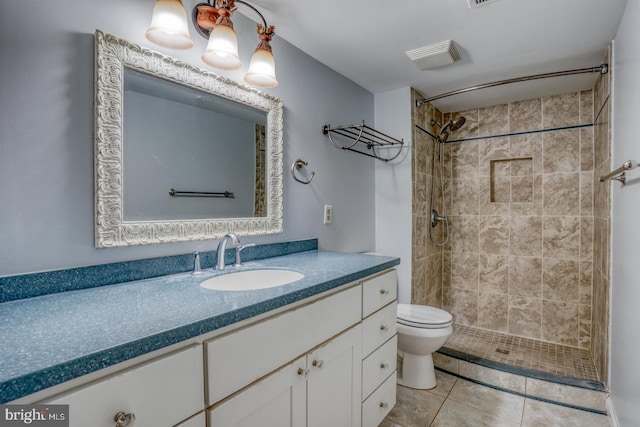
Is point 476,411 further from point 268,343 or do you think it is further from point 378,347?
point 268,343

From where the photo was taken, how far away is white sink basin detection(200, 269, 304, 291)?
4.40ft

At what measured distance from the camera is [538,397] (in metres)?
1.96

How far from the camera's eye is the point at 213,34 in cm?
129

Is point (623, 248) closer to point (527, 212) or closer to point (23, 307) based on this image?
point (527, 212)

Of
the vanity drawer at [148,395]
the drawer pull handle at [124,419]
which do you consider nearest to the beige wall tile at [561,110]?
the vanity drawer at [148,395]

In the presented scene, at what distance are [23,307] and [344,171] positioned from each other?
184 cm

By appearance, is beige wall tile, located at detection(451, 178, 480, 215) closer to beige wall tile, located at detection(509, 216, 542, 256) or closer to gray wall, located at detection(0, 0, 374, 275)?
beige wall tile, located at detection(509, 216, 542, 256)

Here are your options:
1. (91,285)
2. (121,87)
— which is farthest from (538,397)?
(121,87)

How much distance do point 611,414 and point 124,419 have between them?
2.26 m

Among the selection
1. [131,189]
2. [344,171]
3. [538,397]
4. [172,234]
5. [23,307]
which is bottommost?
[538,397]

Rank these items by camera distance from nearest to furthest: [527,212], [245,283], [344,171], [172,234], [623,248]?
[172,234], [245,283], [623,248], [344,171], [527,212]

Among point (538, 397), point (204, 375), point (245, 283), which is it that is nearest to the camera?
point (204, 375)

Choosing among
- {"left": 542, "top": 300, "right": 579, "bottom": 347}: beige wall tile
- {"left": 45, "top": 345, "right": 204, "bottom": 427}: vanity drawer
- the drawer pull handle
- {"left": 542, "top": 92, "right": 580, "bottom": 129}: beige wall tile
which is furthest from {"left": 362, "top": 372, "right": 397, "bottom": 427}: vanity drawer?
{"left": 542, "top": 92, "right": 580, "bottom": 129}: beige wall tile

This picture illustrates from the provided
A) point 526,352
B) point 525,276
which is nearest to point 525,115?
point 525,276
